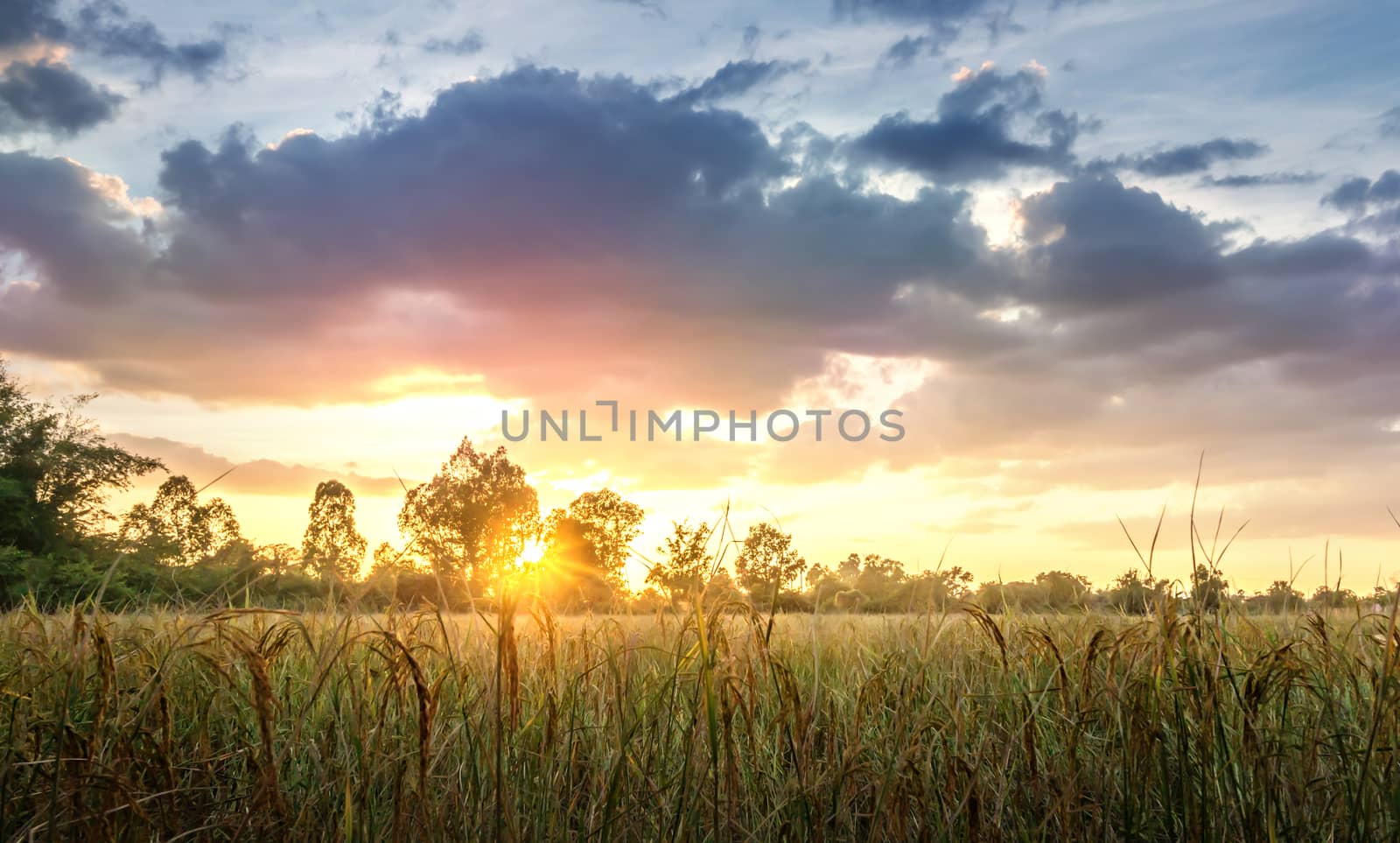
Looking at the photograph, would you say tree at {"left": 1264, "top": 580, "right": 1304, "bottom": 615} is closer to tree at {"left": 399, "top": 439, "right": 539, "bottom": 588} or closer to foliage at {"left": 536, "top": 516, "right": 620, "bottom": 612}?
foliage at {"left": 536, "top": 516, "right": 620, "bottom": 612}

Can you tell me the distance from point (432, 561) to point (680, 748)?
1592 mm

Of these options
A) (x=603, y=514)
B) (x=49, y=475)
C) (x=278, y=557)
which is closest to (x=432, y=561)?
(x=278, y=557)

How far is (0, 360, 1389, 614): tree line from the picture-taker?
3229mm

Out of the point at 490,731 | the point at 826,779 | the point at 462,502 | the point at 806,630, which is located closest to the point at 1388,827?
the point at 826,779

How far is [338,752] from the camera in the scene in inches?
147

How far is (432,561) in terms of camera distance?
2.84 m

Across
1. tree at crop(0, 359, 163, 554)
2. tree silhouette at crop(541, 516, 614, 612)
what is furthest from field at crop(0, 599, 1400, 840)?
tree at crop(0, 359, 163, 554)

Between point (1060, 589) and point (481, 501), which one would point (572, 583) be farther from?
point (481, 501)

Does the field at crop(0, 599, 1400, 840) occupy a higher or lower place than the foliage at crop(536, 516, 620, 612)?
lower

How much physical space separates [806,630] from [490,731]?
373cm

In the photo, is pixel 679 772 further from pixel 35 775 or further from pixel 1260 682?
pixel 35 775

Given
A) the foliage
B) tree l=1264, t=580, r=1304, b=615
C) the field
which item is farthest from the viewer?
tree l=1264, t=580, r=1304, b=615

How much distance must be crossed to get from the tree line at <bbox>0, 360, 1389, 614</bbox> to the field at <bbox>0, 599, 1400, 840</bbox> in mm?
254

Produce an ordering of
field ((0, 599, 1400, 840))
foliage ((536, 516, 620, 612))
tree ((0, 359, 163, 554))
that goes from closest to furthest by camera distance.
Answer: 1. field ((0, 599, 1400, 840))
2. foliage ((536, 516, 620, 612))
3. tree ((0, 359, 163, 554))
